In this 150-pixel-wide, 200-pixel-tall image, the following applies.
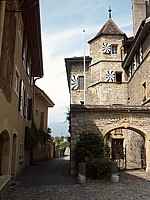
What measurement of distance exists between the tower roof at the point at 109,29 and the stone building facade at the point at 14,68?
9.74 m

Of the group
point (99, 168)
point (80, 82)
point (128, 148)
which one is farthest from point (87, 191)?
point (80, 82)

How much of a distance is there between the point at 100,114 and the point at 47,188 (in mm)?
5739

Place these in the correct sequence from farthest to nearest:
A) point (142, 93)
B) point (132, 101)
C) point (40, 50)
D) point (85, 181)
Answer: point (132, 101)
point (142, 93)
point (40, 50)
point (85, 181)

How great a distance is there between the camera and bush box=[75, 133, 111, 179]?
439 inches

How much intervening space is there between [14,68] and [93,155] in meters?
5.75

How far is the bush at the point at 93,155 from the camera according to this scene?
11156mm

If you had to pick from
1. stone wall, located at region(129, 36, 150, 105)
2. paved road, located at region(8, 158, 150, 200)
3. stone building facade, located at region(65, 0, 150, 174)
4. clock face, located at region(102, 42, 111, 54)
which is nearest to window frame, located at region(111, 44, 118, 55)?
stone building facade, located at region(65, 0, 150, 174)

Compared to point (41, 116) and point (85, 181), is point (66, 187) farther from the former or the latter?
point (41, 116)

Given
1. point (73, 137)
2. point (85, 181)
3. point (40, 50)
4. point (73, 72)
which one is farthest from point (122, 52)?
point (85, 181)

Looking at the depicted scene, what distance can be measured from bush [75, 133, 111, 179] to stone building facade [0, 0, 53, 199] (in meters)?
3.03

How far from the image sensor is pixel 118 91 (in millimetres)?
23328

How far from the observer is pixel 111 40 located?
24719 mm

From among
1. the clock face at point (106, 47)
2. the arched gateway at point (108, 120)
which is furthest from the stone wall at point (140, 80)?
the clock face at point (106, 47)

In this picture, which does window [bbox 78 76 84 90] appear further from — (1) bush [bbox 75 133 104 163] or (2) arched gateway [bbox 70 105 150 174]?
(1) bush [bbox 75 133 104 163]
